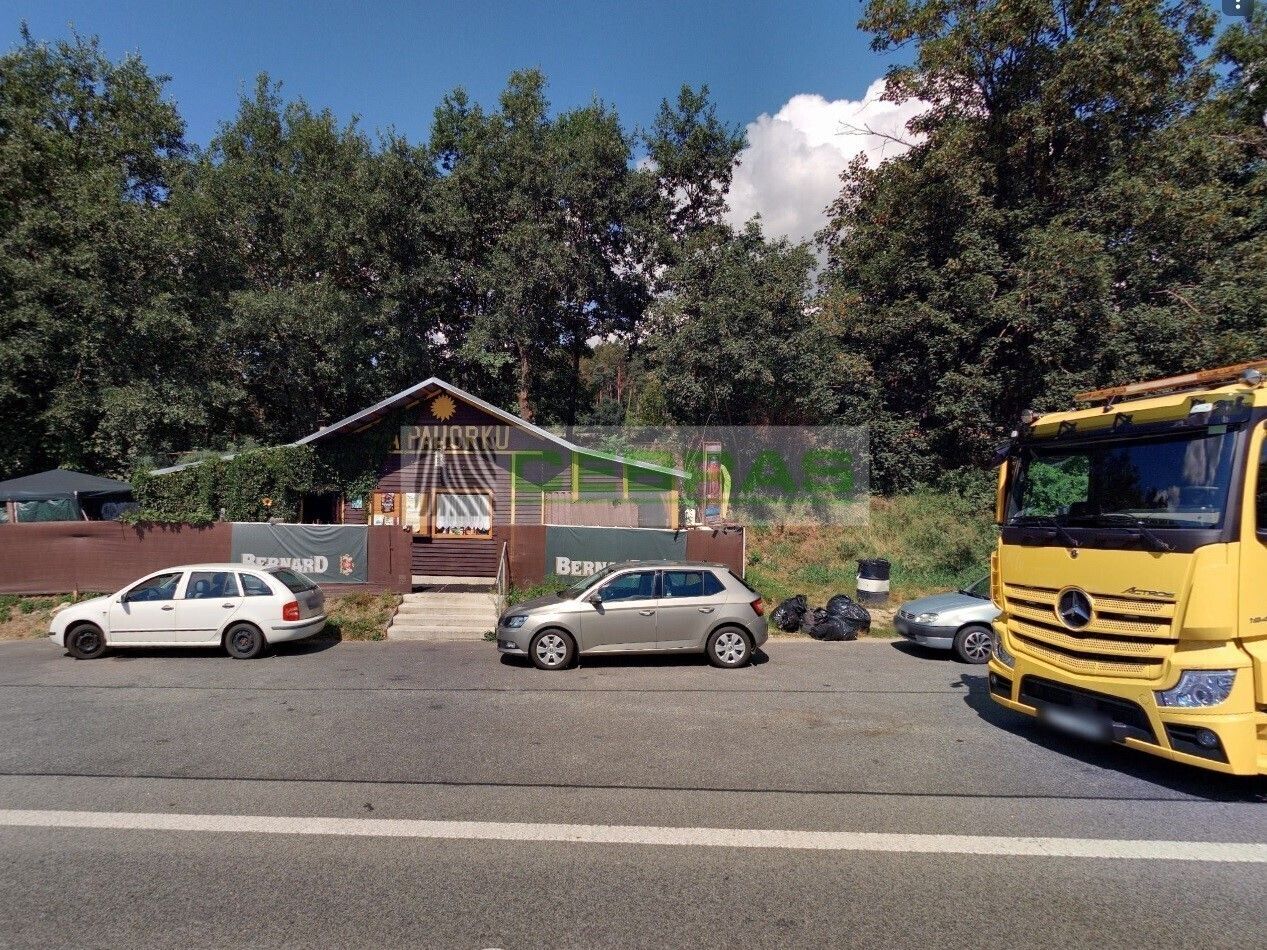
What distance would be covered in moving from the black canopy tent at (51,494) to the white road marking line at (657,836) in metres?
14.9

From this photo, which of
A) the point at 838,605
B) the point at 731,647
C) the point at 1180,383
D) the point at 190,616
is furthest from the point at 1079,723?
the point at 190,616

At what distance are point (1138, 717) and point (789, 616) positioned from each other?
25.7ft

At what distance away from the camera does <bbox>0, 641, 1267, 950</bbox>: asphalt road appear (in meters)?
3.61

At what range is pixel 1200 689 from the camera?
191 inches

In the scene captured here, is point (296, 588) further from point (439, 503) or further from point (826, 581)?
point (826, 581)

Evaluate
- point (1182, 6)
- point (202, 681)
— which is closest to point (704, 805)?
point (202, 681)

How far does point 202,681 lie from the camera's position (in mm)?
9250

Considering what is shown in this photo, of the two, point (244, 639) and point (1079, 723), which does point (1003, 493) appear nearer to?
point (1079, 723)

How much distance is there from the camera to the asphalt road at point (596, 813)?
3.61m

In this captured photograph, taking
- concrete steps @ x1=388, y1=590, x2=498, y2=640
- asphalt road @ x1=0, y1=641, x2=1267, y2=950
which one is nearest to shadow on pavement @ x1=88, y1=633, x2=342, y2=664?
concrete steps @ x1=388, y1=590, x2=498, y2=640

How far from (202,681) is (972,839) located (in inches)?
356

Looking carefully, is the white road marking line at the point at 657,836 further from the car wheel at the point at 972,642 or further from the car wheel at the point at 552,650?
the car wheel at the point at 972,642

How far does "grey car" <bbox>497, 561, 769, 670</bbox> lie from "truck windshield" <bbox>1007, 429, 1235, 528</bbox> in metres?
4.18

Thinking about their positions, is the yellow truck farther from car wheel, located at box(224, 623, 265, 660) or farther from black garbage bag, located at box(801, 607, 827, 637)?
car wheel, located at box(224, 623, 265, 660)
